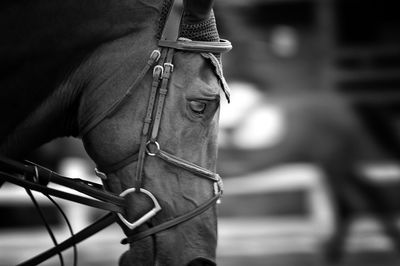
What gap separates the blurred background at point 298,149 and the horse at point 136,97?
19.2 ft

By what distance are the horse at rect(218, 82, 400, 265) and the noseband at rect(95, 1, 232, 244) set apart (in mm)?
6766

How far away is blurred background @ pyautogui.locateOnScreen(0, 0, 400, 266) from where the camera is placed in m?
9.58

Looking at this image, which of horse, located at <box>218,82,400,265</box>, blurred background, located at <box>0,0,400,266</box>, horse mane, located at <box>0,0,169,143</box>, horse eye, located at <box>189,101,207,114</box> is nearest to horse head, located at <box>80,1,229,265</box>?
horse eye, located at <box>189,101,207,114</box>

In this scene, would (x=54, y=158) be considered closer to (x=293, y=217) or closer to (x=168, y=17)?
(x=293, y=217)

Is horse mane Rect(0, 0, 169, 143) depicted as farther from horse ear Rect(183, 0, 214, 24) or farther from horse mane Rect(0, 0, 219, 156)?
horse ear Rect(183, 0, 214, 24)

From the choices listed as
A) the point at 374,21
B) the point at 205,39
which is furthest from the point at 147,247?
the point at 374,21

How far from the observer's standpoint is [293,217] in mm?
11320

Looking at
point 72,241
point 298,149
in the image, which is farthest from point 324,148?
point 72,241

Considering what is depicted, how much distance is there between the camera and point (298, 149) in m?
10.1

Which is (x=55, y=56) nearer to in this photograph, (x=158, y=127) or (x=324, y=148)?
(x=158, y=127)

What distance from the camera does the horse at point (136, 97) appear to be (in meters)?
2.99

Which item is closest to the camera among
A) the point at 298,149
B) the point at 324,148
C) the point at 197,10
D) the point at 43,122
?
the point at 197,10

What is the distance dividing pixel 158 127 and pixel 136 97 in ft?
0.46

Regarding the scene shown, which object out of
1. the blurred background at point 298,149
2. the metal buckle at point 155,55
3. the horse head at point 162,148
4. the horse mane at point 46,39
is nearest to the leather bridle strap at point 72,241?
the horse head at point 162,148
